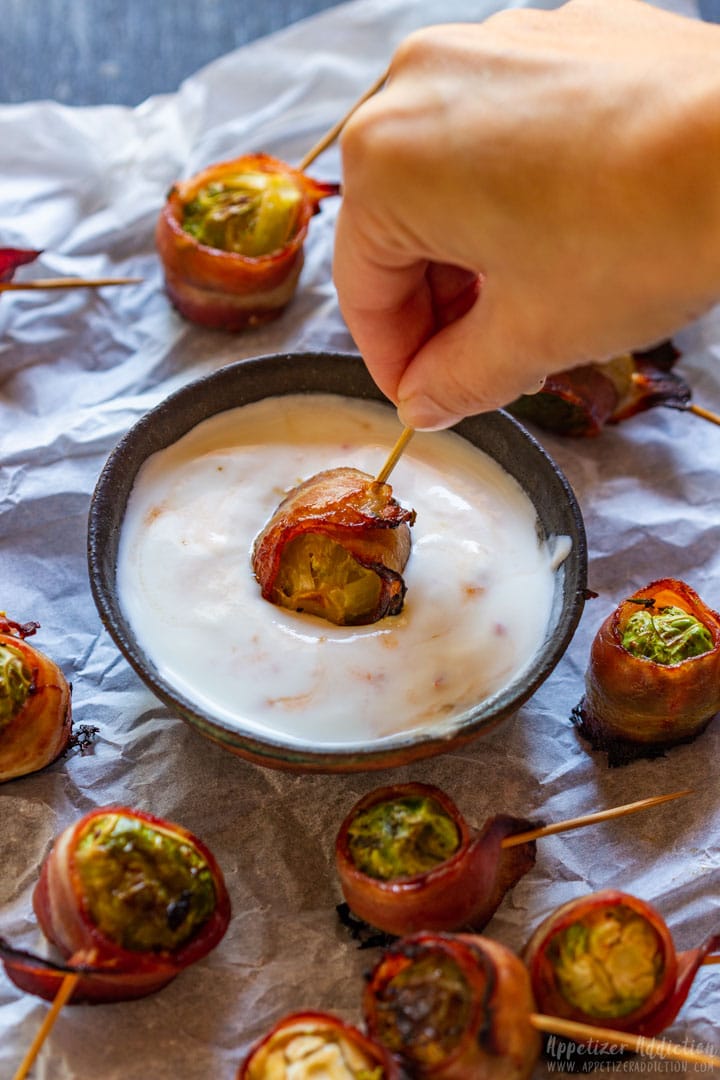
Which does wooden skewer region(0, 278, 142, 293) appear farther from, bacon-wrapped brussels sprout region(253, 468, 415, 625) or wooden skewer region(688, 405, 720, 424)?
wooden skewer region(688, 405, 720, 424)

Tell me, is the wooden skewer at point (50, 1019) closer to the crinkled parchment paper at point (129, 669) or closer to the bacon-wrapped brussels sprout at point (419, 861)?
the crinkled parchment paper at point (129, 669)

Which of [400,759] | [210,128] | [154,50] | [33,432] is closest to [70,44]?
[154,50]

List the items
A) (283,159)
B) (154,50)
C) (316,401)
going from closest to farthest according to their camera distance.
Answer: (316,401) < (283,159) < (154,50)

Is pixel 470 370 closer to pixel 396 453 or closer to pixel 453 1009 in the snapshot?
pixel 396 453

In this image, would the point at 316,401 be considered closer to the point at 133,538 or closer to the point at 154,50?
the point at 133,538

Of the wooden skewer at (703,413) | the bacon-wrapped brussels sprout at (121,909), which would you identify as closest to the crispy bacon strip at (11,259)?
the bacon-wrapped brussels sprout at (121,909)

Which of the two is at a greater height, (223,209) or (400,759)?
(223,209)

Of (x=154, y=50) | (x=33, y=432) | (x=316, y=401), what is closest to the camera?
(x=316, y=401)
